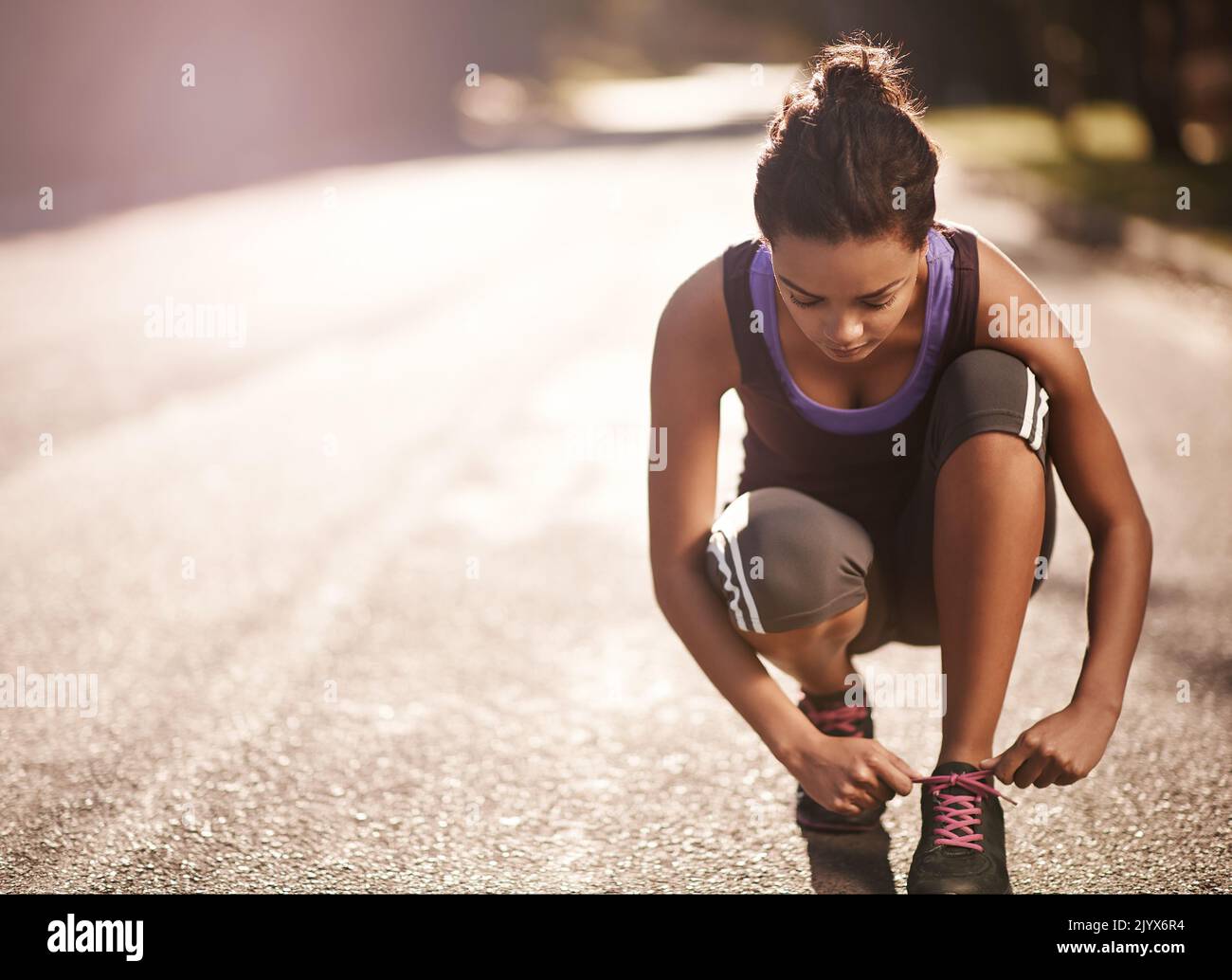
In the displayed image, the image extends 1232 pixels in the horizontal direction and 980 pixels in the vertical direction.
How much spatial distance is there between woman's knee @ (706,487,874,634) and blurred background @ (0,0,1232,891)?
0.51 meters

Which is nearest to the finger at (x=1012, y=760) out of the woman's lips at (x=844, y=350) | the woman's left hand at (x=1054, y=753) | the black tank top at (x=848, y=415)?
the woman's left hand at (x=1054, y=753)

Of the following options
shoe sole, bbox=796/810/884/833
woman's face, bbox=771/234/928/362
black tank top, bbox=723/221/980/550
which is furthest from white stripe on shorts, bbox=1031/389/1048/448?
shoe sole, bbox=796/810/884/833

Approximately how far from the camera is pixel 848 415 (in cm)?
256

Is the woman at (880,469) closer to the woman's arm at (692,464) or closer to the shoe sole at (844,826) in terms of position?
the woman's arm at (692,464)

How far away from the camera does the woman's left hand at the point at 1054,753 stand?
2242 millimetres

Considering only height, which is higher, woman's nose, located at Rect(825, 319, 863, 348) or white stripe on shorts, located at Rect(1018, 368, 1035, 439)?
woman's nose, located at Rect(825, 319, 863, 348)

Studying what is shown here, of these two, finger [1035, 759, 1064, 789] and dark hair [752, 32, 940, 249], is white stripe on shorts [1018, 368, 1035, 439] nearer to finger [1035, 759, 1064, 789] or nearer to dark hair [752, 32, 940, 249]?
dark hair [752, 32, 940, 249]

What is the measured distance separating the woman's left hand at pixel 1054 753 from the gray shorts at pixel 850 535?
382 mm

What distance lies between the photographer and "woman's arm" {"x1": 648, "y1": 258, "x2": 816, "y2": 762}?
8.25 feet

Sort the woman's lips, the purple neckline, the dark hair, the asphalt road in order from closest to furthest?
the dark hair, the woman's lips, the purple neckline, the asphalt road

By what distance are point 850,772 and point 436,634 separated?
203 cm

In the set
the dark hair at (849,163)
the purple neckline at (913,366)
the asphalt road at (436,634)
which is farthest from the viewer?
the asphalt road at (436,634)

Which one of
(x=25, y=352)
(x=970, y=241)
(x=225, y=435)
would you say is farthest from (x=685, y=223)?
(x=970, y=241)

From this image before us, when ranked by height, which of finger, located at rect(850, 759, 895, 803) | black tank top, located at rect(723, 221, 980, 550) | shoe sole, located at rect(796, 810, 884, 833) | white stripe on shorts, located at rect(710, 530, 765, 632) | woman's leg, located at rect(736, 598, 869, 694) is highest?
black tank top, located at rect(723, 221, 980, 550)
